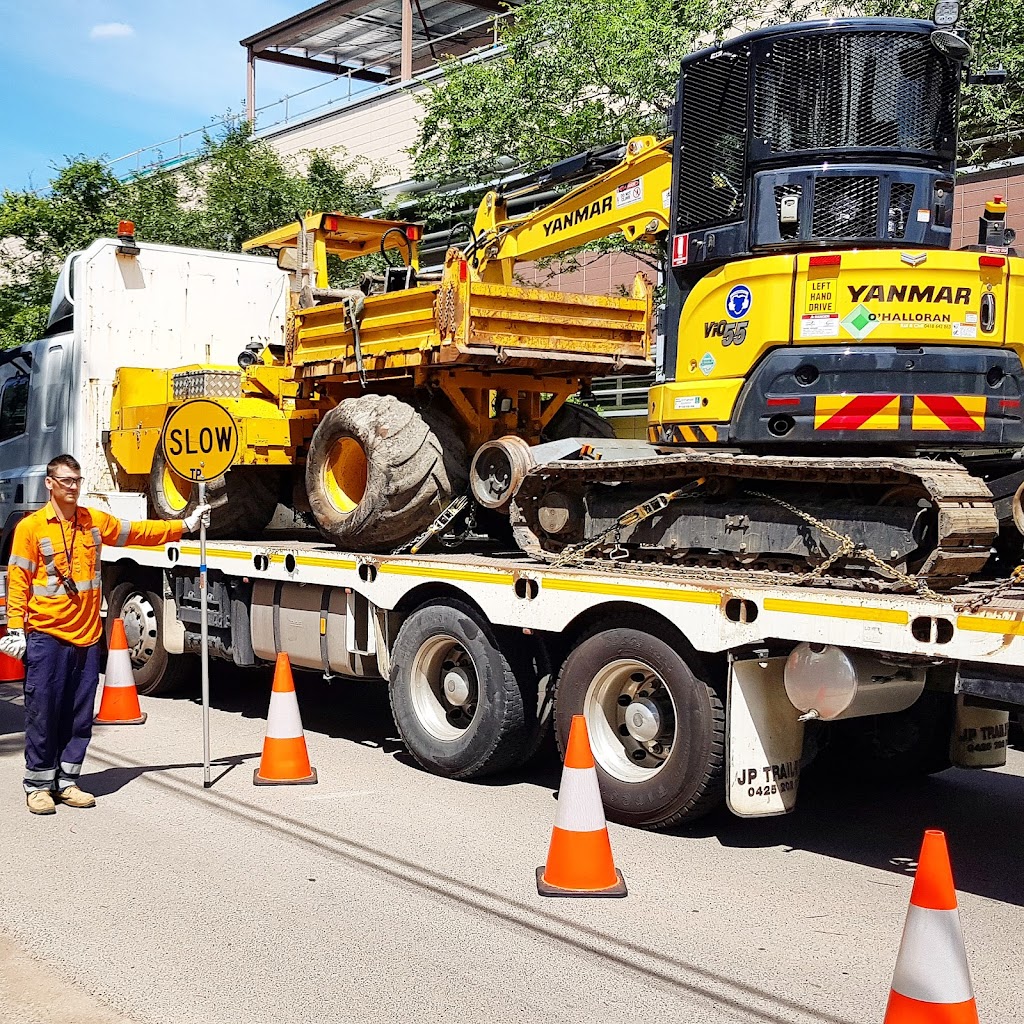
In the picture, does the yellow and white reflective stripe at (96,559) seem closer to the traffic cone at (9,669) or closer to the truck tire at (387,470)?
the truck tire at (387,470)

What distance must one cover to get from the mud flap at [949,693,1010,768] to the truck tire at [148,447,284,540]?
20.3ft

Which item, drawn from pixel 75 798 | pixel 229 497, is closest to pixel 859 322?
pixel 75 798

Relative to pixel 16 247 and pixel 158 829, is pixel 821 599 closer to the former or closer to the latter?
pixel 158 829

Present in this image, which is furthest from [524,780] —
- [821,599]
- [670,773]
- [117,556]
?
[117,556]

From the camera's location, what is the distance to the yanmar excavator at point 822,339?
21.7 feet

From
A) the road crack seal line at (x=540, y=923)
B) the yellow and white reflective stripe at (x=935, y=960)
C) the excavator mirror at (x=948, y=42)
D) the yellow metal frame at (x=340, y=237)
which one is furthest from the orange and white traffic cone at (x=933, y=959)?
the yellow metal frame at (x=340, y=237)

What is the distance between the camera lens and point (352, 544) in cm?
912

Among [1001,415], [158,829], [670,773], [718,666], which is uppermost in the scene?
[1001,415]

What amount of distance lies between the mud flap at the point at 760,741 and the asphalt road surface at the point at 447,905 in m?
0.34

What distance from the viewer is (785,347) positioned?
6.96 meters

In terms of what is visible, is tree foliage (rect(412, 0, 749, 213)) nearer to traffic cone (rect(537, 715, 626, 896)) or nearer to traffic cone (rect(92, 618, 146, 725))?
traffic cone (rect(92, 618, 146, 725))

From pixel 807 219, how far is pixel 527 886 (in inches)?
148

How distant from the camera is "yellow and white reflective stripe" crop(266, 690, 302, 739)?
306 inches

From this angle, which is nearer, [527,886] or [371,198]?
[527,886]
